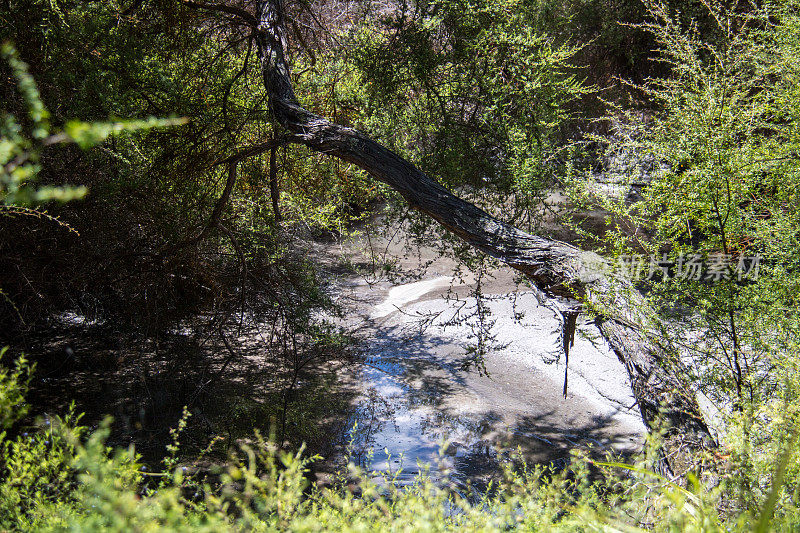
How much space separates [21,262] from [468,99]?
4575 millimetres

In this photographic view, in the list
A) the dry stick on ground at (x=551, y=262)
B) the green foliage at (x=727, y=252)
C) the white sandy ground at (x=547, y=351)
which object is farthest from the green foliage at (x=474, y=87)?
the white sandy ground at (x=547, y=351)

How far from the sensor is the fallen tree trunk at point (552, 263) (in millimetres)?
3012

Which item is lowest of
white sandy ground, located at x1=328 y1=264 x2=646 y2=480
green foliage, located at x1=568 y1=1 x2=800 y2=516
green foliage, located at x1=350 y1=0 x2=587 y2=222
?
white sandy ground, located at x1=328 y1=264 x2=646 y2=480

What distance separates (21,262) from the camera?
4.73 m

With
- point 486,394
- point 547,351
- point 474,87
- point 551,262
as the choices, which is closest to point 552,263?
point 551,262

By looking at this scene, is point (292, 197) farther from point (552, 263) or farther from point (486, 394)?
point (552, 263)

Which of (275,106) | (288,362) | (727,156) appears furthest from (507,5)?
(288,362)

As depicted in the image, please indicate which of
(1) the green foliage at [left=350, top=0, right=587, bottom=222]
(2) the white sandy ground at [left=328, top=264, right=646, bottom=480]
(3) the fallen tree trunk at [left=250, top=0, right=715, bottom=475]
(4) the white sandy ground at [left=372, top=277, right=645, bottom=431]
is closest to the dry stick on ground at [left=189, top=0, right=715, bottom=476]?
(3) the fallen tree trunk at [left=250, top=0, right=715, bottom=475]

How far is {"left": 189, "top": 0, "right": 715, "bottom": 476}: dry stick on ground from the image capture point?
301 cm

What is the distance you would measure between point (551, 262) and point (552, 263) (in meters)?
0.01

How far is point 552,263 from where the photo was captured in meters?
4.04

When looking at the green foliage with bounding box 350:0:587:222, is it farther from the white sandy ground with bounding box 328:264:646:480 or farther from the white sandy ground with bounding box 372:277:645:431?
the white sandy ground with bounding box 372:277:645:431

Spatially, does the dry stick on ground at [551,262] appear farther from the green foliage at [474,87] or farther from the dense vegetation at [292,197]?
the green foliage at [474,87]

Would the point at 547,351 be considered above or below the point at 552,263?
below
